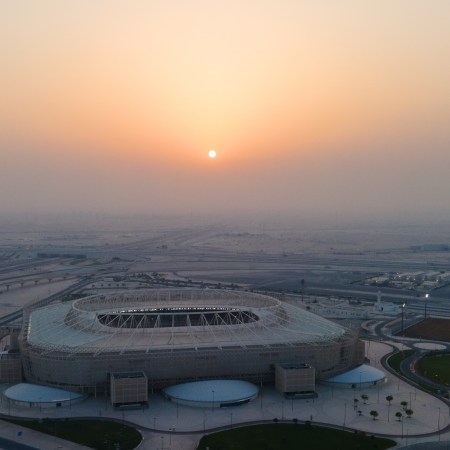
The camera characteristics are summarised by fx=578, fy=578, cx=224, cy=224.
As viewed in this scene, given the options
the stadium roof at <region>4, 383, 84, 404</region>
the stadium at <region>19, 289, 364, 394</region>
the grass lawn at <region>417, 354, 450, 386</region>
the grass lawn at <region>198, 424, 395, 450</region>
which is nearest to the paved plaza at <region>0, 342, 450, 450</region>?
the stadium roof at <region>4, 383, 84, 404</region>

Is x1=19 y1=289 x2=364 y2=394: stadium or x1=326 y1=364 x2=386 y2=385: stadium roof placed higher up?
x1=19 y1=289 x2=364 y2=394: stadium

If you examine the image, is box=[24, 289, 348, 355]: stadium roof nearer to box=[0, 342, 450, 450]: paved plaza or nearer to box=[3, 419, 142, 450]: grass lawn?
box=[0, 342, 450, 450]: paved plaza

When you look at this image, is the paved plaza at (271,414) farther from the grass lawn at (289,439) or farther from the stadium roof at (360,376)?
the grass lawn at (289,439)

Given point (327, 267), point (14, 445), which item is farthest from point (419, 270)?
point (14, 445)

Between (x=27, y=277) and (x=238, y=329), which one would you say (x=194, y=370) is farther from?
(x=27, y=277)

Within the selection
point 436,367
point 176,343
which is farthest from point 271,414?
point 436,367

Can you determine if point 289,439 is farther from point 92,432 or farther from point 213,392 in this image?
point 92,432
